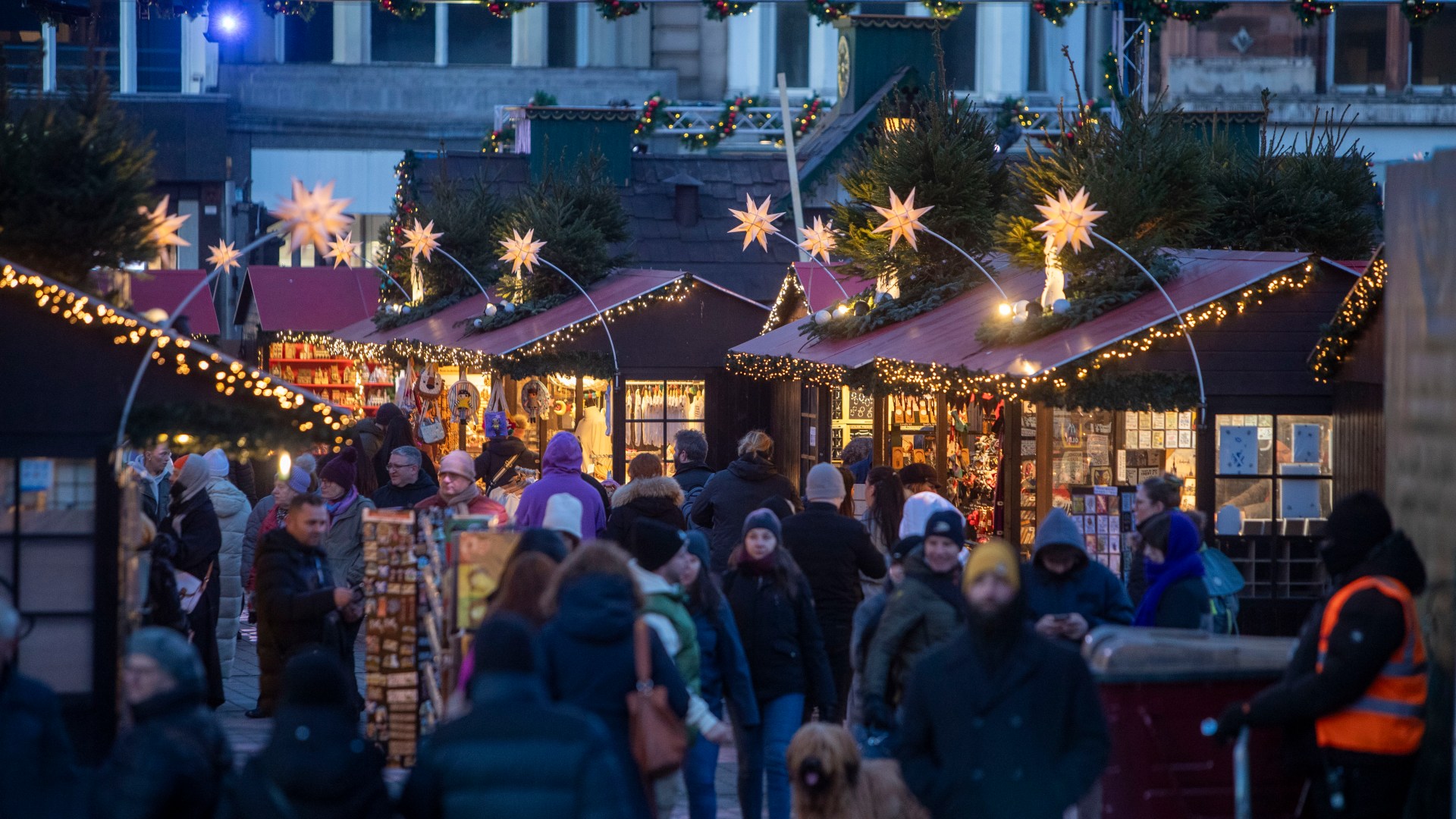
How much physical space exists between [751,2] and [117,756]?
14.9m

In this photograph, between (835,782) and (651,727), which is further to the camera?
(835,782)

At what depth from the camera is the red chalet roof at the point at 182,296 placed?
24516mm

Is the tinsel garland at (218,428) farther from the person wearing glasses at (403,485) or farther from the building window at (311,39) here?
the building window at (311,39)

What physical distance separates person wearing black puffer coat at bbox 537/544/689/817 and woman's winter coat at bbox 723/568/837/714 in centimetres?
181

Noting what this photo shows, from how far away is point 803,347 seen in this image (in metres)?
15.3

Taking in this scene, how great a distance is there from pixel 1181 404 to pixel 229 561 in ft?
19.5

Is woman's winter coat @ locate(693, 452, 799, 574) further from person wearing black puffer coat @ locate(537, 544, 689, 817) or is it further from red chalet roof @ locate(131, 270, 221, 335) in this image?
red chalet roof @ locate(131, 270, 221, 335)

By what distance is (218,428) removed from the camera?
744 cm

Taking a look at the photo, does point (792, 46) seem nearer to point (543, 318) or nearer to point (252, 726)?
point (543, 318)

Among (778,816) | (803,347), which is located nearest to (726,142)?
(803,347)

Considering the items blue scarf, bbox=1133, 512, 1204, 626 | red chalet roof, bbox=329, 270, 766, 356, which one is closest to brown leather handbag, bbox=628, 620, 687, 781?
blue scarf, bbox=1133, 512, 1204, 626

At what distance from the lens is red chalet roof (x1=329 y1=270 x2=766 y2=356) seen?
16984 mm

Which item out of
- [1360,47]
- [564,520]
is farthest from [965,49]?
[564,520]

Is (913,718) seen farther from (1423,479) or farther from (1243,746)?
(1423,479)
